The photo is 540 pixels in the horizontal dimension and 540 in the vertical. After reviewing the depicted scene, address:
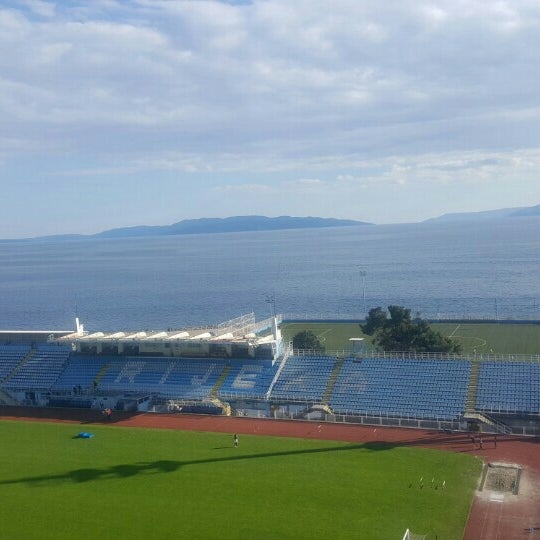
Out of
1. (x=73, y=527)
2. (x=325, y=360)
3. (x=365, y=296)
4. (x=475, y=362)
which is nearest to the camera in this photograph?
(x=73, y=527)

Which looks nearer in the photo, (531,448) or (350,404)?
(531,448)

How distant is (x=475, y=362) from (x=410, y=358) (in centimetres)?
481

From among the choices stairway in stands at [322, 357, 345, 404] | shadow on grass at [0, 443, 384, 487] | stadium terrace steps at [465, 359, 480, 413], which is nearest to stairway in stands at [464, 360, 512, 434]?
stadium terrace steps at [465, 359, 480, 413]

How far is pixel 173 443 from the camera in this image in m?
38.5

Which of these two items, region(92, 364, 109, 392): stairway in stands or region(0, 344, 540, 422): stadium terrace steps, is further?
region(92, 364, 109, 392): stairway in stands

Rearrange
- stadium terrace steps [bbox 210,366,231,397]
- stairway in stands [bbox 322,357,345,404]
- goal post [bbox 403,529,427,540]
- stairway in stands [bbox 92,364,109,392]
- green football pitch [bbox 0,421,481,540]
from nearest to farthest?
goal post [bbox 403,529,427,540], green football pitch [bbox 0,421,481,540], stairway in stands [bbox 322,357,345,404], stadium terrace steps [bbox 210,366,231,397], stairway in stands [bbox 92,364,109,392]

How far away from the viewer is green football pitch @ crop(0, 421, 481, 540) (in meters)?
26.4

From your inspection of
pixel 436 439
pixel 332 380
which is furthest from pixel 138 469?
pixel 436 439

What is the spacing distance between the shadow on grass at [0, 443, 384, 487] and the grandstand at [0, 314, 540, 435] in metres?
5.70

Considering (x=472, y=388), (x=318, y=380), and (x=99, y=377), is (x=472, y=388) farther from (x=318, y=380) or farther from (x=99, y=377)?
(x=99, y=377)

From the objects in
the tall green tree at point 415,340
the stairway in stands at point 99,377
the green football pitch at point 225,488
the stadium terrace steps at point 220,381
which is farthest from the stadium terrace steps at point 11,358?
the tall green tree at point 415,340

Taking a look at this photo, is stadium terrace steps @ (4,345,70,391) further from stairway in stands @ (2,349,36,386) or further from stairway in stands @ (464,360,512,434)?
stairway in stands @ (464,360,512,434)

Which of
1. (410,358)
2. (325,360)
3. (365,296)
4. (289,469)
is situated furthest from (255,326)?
(365,296)

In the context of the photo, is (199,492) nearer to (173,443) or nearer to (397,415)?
(173,443)
